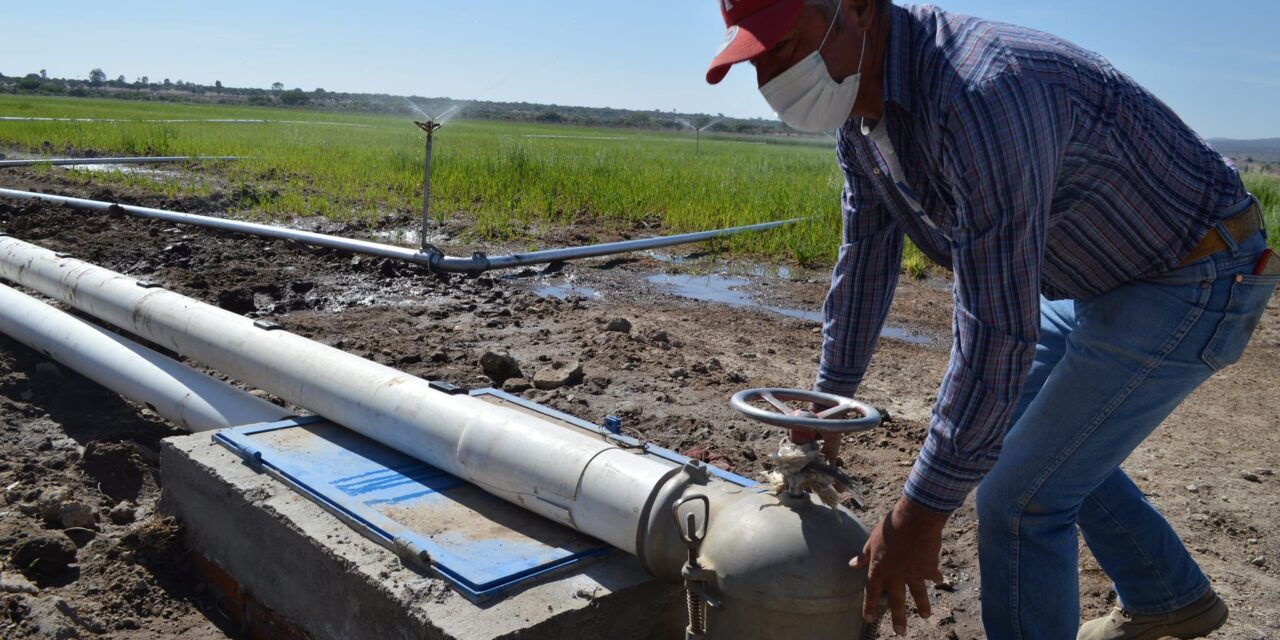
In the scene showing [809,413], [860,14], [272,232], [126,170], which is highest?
[860,14]

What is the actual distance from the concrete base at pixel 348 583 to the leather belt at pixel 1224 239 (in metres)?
1.28

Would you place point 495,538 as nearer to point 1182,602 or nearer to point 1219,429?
point 1182,602

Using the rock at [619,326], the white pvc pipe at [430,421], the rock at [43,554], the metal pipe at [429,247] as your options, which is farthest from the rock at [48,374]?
the rock at [619,326]

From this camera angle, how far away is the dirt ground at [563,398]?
2906 mm

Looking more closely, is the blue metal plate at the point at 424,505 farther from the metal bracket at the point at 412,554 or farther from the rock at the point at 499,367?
the rock at the point at 499,367

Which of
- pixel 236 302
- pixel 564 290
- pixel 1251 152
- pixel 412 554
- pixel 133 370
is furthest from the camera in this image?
pixel 1251 152

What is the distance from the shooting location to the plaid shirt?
1.57 m

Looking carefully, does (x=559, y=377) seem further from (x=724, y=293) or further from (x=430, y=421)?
(x=724, y=293)

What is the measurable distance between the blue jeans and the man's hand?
323 millimetres

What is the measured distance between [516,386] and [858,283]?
243 centimetres

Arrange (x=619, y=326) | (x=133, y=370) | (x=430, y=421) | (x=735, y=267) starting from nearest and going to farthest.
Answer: (x=430, y=421) < (x=133, y=370) < (x=619, y=326) < (x=735, y=267)

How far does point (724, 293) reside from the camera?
7.16 metres

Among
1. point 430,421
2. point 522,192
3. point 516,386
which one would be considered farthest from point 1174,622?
point 522,192

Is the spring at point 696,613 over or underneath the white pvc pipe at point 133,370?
over
